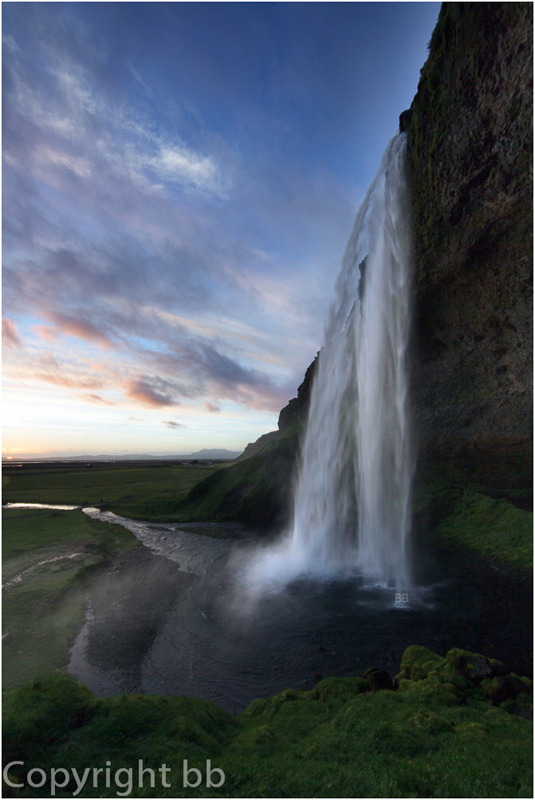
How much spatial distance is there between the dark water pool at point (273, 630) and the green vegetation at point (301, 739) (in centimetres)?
266

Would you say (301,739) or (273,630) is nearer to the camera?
(301,739)

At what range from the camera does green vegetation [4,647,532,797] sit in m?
6.86

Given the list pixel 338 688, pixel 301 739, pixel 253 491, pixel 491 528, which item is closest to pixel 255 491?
pixel 253 491

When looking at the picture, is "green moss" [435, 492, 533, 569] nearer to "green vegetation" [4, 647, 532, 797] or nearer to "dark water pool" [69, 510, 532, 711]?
"dark water pool" [69, 510, 532, 711]

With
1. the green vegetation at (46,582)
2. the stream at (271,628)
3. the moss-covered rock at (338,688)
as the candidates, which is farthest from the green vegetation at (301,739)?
the green vegetation at (46,582)

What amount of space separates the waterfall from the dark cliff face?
2.41 metres

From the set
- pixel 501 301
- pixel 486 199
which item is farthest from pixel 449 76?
pixel 501 301

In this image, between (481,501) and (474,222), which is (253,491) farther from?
(474,222)

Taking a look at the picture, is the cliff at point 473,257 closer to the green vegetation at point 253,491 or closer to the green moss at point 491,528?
the green moss at point 491,528

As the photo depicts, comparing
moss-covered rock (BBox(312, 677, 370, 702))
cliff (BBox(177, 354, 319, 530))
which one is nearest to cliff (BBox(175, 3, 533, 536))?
cliff (BBox(177, 354, 319, 530))

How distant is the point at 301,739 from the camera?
9.22m

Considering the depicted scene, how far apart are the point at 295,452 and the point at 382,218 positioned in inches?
1175

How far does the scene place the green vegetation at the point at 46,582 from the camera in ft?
49.6

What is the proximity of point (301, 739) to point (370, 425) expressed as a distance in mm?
27203
